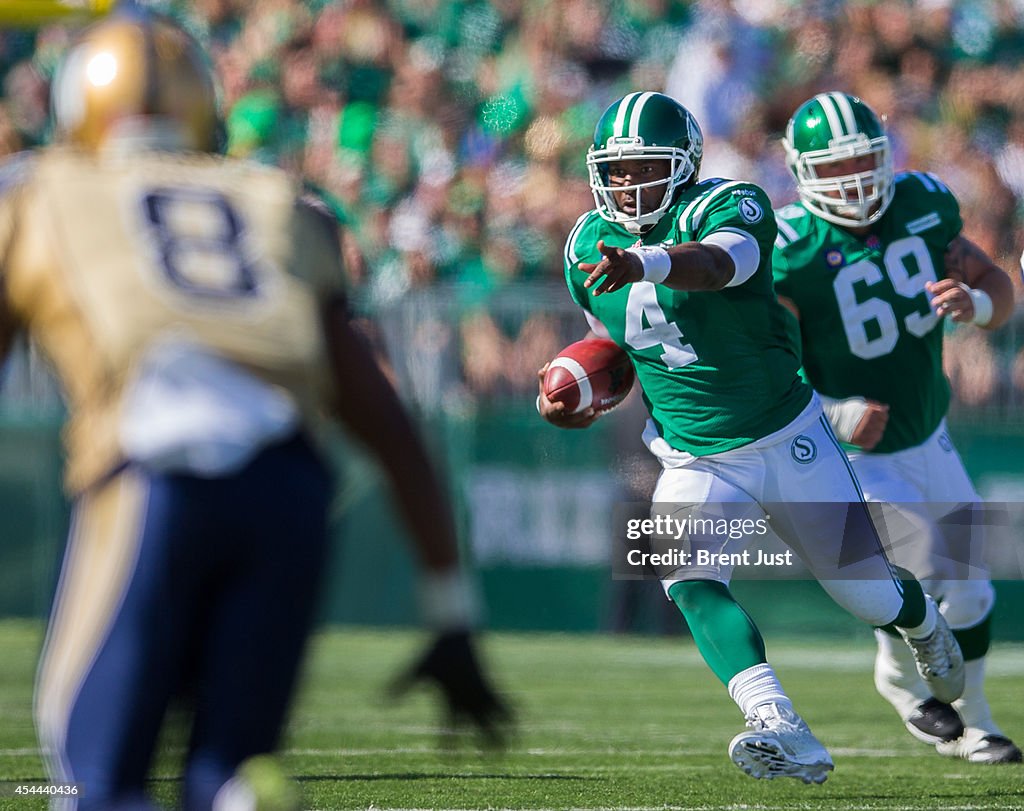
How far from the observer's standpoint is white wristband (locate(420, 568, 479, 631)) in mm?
2754

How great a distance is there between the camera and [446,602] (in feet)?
9.05

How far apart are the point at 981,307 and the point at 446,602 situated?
12.6ft

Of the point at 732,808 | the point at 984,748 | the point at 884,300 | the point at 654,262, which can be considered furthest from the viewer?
the point at 884,300

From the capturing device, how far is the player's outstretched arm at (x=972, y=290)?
237 inches

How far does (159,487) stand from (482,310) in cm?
854

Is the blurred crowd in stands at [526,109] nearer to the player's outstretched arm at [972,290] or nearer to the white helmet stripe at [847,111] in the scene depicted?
the player's outstretched arm at [972,290]

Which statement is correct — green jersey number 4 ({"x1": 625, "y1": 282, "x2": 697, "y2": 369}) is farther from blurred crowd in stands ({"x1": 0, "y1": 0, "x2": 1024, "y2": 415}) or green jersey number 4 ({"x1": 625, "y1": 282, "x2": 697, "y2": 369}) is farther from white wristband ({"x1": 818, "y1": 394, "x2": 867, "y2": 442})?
blurred crowd in stands ({"x1": 0, "y1": 0, "x2": 1024, "y2": 415})

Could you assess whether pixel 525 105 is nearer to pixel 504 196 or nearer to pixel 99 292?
pixel 504 196

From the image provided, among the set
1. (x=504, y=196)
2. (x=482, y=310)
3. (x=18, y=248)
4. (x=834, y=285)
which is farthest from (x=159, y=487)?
(x=504, y=196)

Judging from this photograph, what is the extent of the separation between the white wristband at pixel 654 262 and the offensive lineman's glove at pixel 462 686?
205cm

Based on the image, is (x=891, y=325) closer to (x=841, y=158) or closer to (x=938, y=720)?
(x=841, y=158)

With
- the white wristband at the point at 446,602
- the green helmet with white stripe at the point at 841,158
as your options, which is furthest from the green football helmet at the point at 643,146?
the white wristband at the point at 446,602

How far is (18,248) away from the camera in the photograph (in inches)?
106

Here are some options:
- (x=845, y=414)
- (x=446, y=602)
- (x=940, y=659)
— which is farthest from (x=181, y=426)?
(x=845, y=414)
